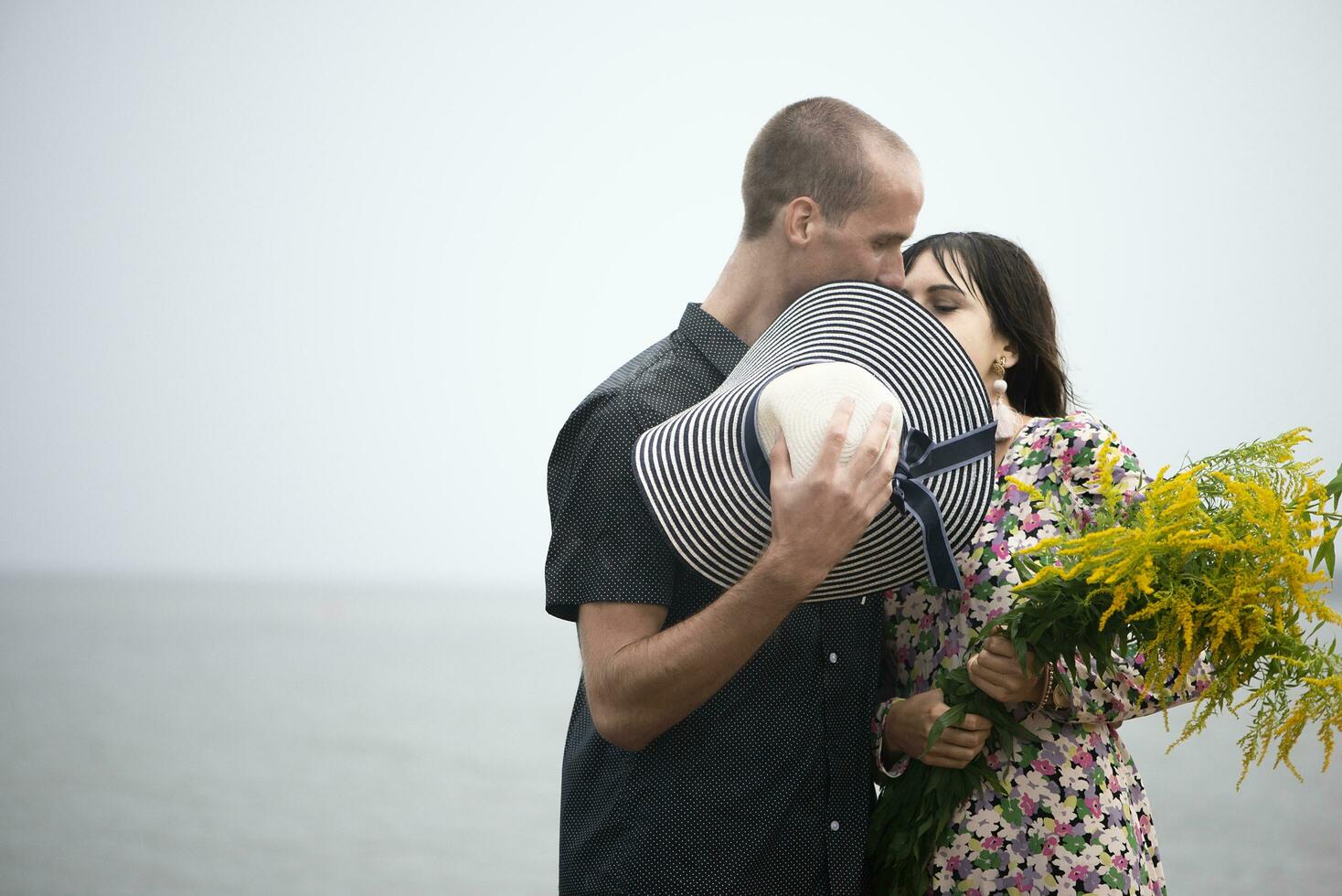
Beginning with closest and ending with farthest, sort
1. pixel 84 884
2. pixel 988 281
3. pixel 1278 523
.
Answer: pixel 1278 523, pixel 988 281, pixel 84 884

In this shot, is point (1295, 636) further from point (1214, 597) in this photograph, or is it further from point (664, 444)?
point (664, 444)

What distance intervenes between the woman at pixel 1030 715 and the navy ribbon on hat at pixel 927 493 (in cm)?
14

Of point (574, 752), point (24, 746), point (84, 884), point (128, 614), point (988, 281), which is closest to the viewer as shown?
point (574, 752)

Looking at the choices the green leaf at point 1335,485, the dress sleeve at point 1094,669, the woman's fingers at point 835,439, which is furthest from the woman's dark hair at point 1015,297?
the woman's fingers at point 835,439

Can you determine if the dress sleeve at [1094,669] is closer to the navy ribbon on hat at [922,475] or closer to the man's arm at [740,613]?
the navy ribbon on hat at [922,475]

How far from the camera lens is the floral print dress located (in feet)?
5.25

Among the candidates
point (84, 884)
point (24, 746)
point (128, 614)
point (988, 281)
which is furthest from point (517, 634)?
point (988, 281)

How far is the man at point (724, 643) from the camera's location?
1.49 m

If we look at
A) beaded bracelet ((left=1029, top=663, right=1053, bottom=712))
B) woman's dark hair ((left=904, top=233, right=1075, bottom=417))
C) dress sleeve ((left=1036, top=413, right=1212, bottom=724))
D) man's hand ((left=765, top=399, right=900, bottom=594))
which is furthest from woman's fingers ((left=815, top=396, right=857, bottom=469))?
woman's dark hair ((left=904, top=233, right=1075, bottom=417))

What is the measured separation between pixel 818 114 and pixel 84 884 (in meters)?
4.25

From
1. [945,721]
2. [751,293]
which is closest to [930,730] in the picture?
[945,721]

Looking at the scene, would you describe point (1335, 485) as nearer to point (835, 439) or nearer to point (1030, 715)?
point (1030, 715)

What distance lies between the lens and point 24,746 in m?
6.83

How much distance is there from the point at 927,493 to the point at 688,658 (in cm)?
33
